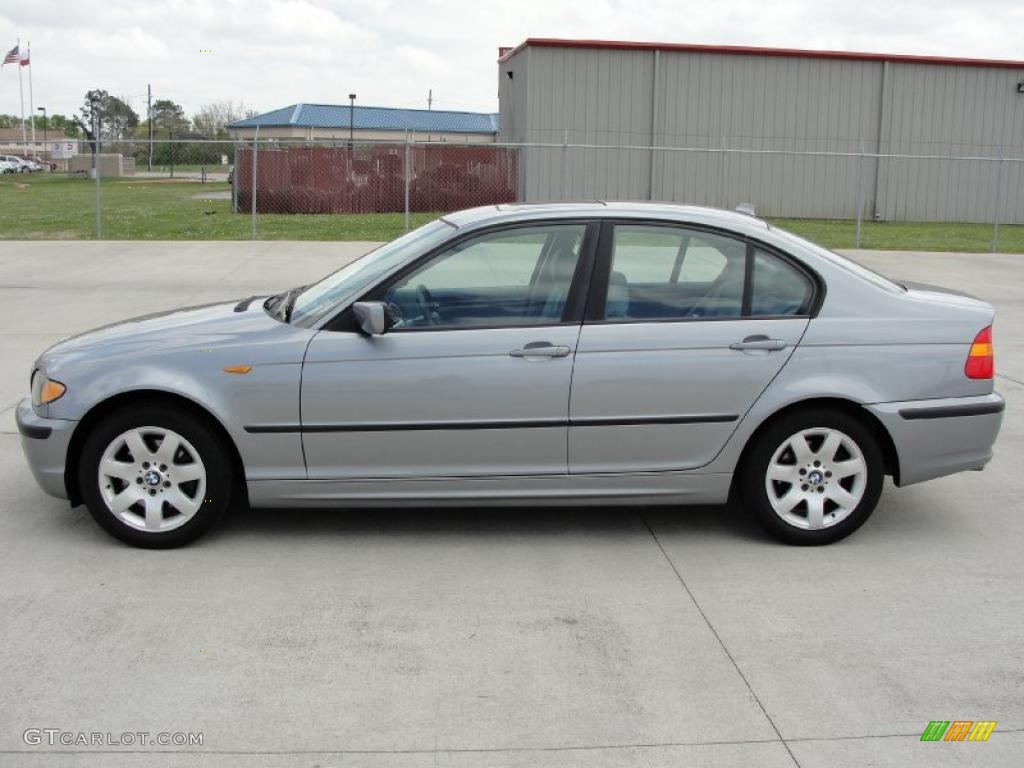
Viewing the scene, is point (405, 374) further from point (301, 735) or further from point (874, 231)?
point (874, 231)

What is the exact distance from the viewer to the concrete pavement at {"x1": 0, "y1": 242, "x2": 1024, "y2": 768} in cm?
347

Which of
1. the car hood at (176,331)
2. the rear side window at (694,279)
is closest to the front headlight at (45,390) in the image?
the car hood at (176,331)

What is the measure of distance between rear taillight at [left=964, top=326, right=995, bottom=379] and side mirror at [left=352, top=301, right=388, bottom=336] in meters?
2.63

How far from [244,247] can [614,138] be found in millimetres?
15902

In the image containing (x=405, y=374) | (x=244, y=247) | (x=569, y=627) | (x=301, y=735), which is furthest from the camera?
(x=244, y=247)

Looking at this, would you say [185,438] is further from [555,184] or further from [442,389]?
[555,184]

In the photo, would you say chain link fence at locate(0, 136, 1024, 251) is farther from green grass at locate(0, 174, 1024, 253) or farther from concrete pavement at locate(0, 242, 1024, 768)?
concrete pavement at locate(0, 242, 1024, 768)

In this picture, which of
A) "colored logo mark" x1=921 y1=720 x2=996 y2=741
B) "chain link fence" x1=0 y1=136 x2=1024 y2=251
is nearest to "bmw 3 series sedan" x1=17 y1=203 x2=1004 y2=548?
"colored logo mark" x1=921 y1=720 x2=996 y2=741

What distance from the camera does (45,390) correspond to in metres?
5.07

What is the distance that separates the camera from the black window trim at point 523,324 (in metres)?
5.04

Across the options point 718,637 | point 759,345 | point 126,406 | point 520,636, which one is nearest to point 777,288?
point 759,345

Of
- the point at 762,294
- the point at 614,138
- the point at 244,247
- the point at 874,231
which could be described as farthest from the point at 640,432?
the point at 614,138

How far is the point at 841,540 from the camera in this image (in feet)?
17.3

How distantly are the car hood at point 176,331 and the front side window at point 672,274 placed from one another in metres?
1.55
